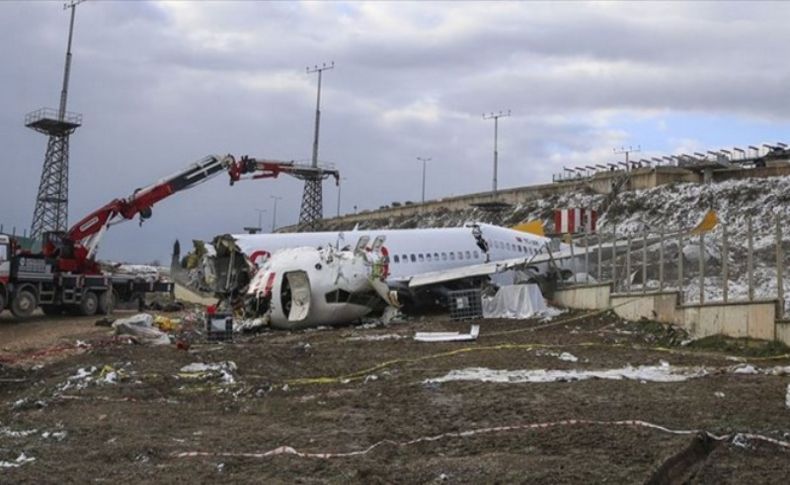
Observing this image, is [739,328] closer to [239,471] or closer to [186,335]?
[239,471]

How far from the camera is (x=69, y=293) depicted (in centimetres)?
2864

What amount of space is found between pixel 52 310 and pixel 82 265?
2.18 m

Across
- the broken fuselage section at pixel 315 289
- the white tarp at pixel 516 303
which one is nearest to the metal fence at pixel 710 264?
the white tarp at pixel 516 303

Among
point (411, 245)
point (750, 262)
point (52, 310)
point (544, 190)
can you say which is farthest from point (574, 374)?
point (544, 190)

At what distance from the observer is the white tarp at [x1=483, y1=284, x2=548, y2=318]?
75.9 ft

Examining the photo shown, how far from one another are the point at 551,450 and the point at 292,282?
15.9 metres

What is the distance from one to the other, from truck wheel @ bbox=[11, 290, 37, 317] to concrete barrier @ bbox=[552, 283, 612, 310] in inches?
649

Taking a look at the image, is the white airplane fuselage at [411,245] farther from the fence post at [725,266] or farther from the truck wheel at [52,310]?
the fence post at [725,266]

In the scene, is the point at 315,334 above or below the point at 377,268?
below

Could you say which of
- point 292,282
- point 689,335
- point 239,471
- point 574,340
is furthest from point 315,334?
point 239,471

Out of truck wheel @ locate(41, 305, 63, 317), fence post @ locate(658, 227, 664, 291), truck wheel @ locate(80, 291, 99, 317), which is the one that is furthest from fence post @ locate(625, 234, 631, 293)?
truck wheel @ locate(41, 305, 63, 317)

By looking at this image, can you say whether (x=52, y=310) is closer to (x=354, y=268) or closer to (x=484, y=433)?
(x=354, y=268)

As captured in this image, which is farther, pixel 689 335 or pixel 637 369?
pixel 689 335

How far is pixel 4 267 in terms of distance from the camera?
25266 mm
